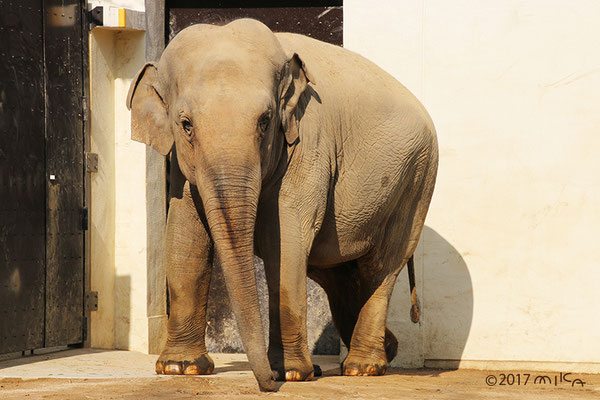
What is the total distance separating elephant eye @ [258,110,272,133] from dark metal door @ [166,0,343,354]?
3359mm

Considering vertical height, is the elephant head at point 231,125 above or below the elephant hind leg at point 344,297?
above

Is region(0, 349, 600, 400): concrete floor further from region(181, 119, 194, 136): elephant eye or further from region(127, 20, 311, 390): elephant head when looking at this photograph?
region(181, 119, 194, 136): elephant eye

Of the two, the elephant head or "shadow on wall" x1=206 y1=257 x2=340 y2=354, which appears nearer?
the elephant head

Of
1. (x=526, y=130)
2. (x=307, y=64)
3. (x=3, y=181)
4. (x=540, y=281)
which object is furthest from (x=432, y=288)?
(x=3, y=181)

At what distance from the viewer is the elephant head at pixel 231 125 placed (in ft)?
20.0

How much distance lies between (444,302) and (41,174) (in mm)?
3312

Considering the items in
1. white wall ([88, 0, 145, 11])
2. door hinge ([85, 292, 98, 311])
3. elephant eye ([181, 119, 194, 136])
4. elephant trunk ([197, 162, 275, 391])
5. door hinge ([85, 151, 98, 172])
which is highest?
white wall ([88, 0, 145, 11])

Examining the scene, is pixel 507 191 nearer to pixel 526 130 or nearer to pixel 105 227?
pixel 526 130

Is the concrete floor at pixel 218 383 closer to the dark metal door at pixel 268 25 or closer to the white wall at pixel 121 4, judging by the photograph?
the dark metal door at pixel 268 25

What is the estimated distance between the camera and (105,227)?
30.1 ft

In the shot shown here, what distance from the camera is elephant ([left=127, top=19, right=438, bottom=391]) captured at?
6.14 m

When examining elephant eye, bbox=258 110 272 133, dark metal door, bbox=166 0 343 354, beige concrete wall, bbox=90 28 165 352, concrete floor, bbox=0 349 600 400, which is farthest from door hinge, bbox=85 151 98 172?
elephant eye, bbox=258 110 272 133

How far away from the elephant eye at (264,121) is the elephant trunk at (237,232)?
277 mm

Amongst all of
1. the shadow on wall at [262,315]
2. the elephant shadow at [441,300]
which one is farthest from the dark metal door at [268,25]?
the elephant shadow at [441,300]
